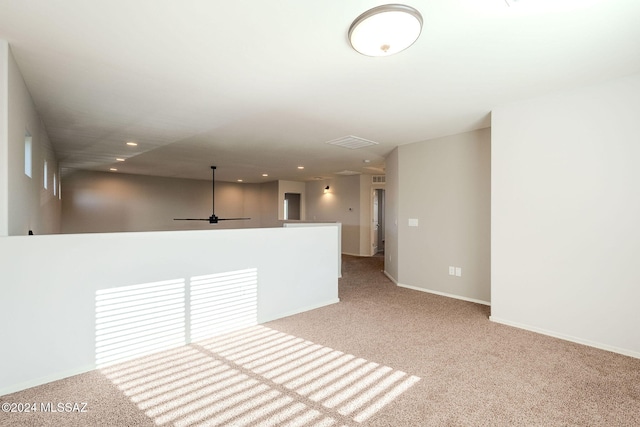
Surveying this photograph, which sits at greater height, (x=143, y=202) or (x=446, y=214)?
(x=143, y=202)

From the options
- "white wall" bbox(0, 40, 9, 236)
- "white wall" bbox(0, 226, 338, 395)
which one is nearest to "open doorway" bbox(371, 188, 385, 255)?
"white wall" bbox(0, 226, 338, 395)

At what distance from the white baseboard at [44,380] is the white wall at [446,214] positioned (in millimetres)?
4223

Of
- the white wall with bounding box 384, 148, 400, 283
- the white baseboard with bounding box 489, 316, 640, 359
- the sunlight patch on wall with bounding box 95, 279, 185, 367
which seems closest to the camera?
the sunlight patch on wall with bounding box 95, 279, 185, 367

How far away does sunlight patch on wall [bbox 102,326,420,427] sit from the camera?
5.63 ft

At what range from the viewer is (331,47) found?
2.12 meters

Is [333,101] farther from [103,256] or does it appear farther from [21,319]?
[21,319]

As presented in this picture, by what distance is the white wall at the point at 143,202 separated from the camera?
7.75 m

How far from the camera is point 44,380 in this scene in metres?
2.05

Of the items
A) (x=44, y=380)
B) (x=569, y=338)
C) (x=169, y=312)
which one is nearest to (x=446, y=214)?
(x=569, y=338)

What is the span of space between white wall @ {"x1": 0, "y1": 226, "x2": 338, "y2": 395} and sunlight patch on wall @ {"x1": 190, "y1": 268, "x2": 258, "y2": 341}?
0.07 m

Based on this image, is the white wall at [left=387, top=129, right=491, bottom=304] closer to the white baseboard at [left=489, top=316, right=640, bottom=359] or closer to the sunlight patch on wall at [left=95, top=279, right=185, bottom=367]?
the white baseboard at [left=489, top=316, right=640, bottom=359]

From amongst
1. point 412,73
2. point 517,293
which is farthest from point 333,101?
point 517,293

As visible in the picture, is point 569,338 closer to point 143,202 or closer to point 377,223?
point 377,223

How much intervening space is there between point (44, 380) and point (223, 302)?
4.46ft
